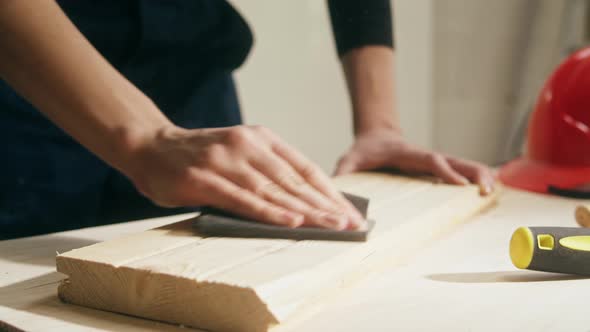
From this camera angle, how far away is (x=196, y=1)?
1038mm

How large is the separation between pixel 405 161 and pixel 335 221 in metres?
0.46

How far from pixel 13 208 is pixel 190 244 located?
49 centimetres

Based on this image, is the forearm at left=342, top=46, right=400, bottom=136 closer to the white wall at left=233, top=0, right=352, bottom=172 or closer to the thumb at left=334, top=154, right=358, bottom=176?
the thumb at left=334, top=154, right=358, bottom=176

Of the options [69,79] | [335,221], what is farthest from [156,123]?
[335,221]

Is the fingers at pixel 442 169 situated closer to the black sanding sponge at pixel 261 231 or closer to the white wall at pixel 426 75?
the black sanding sponge at pixel 261 231

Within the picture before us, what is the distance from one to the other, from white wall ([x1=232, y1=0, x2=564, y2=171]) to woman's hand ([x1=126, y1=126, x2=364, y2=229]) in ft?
3.91

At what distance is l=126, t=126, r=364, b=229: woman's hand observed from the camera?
0.60 m

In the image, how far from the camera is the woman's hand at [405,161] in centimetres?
95

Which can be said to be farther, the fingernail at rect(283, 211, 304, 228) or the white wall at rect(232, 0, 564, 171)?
the white wall at rect(232, 0, 564, 171)

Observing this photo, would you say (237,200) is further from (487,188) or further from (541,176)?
(541,176)

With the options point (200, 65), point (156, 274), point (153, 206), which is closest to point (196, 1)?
point (200, 65)

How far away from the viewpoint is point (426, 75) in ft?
8.11

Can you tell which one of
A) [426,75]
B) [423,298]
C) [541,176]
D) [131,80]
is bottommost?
[426,75]

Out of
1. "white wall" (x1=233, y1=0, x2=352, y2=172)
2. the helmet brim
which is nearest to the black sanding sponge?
the helmet brim
